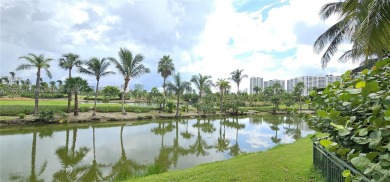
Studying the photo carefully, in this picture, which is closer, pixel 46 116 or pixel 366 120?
pixel 366 120

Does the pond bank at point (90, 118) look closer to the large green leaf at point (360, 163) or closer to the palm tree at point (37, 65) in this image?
the palm tree at point (37, 65)

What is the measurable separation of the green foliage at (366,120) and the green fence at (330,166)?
1.01 meters

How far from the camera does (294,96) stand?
4869cm

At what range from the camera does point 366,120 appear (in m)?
1.38

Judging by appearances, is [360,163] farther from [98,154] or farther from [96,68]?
[96,68]

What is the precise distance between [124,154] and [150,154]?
4.07 ft

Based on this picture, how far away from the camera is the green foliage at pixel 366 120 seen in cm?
109

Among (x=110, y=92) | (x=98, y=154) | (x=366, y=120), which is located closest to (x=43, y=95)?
(x=110, y=92)

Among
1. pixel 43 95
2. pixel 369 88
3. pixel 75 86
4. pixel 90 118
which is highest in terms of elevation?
pixel 75 86

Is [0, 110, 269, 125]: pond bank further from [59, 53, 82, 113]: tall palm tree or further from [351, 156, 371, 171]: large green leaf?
[351, 156, 371, 171]: large green leaf

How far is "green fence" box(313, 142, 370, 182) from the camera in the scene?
3.07 m

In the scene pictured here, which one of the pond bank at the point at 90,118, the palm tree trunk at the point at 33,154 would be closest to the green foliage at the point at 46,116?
the pond bank at the point at 90,118

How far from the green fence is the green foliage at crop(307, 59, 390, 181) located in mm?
1006

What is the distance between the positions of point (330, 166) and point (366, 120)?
120 inches
